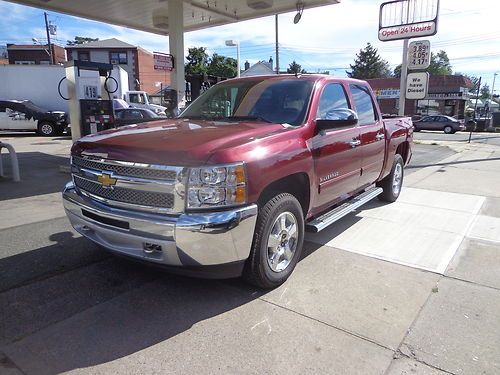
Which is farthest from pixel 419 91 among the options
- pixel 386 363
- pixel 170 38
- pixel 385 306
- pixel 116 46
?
pixel 116 46

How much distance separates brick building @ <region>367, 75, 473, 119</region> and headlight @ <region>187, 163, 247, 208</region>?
46.6m

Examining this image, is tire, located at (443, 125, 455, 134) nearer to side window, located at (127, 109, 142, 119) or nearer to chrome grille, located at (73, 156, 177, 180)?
side window, located at (127, 109, 142, 119)

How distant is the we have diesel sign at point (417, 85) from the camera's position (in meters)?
12.8

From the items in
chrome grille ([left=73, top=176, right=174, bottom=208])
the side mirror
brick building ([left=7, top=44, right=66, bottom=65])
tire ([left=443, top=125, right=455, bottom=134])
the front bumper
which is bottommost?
tire ([left=443, top=125, right=455, bottom=134])

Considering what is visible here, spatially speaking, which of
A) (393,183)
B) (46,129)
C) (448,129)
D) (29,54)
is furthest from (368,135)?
(29,54)

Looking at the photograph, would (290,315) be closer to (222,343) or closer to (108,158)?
(222,343)

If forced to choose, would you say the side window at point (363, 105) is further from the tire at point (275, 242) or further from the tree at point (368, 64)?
the tree at point (368, 64)

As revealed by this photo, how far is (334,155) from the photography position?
4422 mm

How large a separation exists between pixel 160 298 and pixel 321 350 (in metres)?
1.47

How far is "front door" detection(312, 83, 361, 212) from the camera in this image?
4.19 meters

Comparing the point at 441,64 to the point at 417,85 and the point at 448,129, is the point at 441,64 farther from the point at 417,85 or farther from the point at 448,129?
the point at 417,85

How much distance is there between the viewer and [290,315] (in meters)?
3.32

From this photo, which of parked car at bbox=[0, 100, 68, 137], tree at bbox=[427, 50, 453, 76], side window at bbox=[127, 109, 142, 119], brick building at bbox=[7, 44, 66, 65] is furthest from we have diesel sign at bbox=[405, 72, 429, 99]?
tree at bbox=[427, 50, 453, 76]

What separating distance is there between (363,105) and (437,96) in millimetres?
48594
